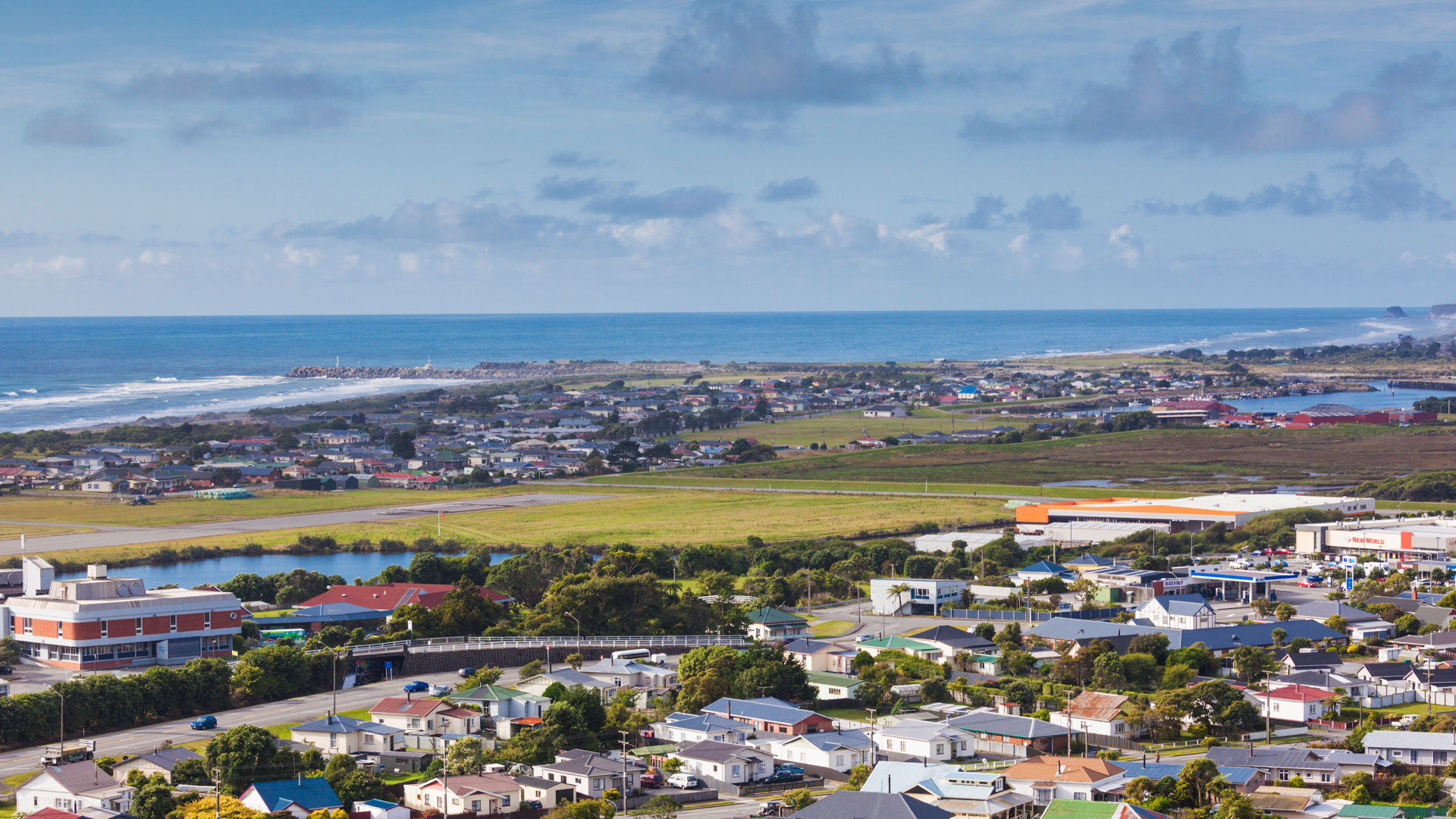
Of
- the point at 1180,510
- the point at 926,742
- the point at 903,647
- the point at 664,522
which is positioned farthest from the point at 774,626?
the point at 1180,510

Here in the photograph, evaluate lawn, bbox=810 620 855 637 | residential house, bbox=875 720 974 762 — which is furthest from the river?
residential house, bbox=875 720 974 762

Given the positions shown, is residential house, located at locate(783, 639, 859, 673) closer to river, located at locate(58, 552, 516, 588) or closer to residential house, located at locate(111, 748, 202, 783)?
residential house, located at locate(111, 748, 202, 783)

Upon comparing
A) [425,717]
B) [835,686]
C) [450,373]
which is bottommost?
[835,686]

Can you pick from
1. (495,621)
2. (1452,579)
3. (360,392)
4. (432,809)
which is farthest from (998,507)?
(360,392)

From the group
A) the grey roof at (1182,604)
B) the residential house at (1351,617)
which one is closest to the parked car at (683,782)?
the grey roof at (1182,604)

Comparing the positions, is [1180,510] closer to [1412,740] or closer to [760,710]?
[1412,740]

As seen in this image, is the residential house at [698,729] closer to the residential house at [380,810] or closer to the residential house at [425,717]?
the residential house at [425,717]

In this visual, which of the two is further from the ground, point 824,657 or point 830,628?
point 824,657
